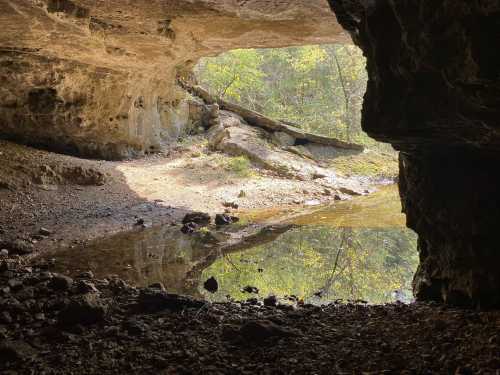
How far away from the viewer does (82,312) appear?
3.87 meters

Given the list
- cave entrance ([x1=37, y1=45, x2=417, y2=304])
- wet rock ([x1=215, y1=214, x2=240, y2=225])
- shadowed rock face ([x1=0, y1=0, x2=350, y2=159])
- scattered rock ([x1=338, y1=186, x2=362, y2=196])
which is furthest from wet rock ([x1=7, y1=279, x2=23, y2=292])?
scattered rock ([x1=338, y1=186, x2=362, y2=196])

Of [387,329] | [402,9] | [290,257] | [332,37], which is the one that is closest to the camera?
[402,9]

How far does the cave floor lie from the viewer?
299 cm

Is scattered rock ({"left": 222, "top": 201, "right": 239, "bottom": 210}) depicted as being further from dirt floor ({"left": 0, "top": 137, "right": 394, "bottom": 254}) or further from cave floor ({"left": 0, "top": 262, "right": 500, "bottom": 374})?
cave floor ({"left": 0, "top": 262, "right": 500, "bottom": 374})

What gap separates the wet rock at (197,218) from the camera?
9633 millimetres

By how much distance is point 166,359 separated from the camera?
128 inches

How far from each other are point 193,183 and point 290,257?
6.16 m

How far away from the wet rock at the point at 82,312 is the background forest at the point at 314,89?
64.4 ft

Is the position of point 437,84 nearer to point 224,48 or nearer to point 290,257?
point 290,257

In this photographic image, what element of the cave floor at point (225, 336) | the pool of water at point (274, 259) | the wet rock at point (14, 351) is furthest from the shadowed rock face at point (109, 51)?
the wet rock at point (14, 351)

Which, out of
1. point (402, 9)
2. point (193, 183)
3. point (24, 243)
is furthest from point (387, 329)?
point (193, 183)

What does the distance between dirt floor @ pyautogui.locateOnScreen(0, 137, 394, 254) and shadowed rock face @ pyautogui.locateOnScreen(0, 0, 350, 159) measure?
2.81 feet

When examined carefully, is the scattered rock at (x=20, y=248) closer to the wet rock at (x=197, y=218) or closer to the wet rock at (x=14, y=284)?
the wet rock at (x=14, y=284)

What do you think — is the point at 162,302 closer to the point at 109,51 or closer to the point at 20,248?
the point at 20,248
